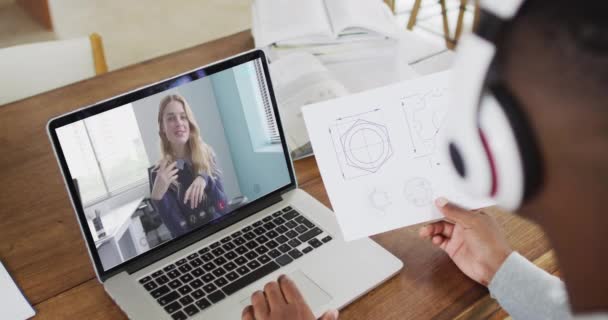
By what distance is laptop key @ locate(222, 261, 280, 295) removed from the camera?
0.86m

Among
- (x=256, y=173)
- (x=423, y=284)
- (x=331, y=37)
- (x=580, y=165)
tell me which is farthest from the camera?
(x=331, y=37)

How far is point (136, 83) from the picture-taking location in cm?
133

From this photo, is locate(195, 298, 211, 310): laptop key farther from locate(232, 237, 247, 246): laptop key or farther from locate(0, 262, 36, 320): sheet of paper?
locate(0, 262, 36, 320): sheet of paper

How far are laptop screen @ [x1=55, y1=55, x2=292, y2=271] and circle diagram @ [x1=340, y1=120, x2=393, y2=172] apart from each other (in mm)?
132

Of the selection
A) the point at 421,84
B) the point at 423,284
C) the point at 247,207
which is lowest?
the point at 423,284

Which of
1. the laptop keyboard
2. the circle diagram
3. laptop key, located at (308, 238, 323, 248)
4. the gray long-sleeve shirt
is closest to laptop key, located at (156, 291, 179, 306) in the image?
the laptop keyboard

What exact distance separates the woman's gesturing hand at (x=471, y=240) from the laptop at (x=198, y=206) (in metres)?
0.08

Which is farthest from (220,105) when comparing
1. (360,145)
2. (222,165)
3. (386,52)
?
(386,52)

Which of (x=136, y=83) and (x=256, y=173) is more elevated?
(x=136, y=83)

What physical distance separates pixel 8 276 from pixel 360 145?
57cm

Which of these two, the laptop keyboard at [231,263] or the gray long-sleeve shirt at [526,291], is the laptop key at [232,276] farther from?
the gray long-sleeve shirt at [526,291]

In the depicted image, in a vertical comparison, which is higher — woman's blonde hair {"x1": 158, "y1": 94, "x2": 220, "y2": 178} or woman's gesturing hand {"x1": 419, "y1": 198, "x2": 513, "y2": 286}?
woman's blonde hair {"x1": 158, "y1": 94, "x2": 220, "y2": 178}

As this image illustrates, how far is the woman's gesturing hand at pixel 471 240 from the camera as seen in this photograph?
0.85m

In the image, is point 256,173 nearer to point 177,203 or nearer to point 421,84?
point 177,203
